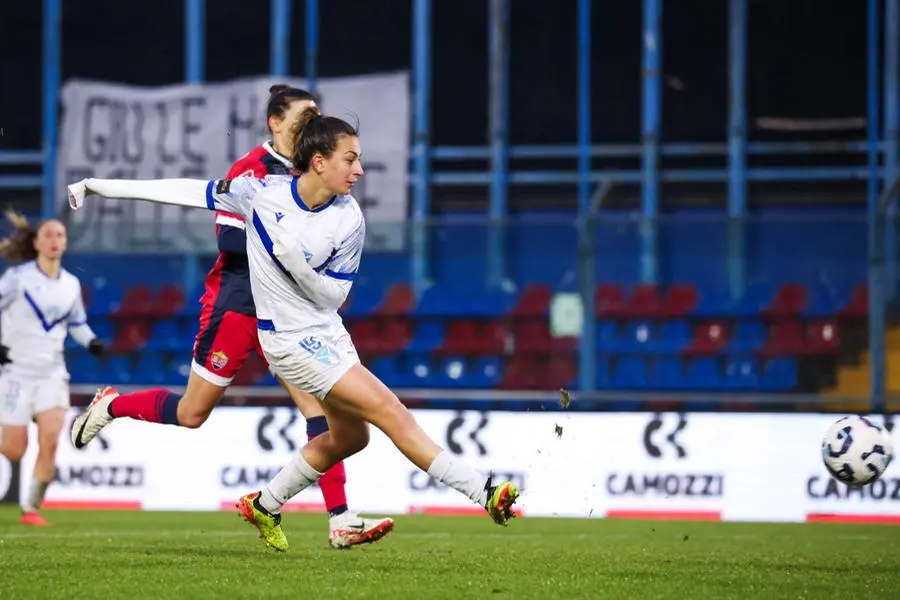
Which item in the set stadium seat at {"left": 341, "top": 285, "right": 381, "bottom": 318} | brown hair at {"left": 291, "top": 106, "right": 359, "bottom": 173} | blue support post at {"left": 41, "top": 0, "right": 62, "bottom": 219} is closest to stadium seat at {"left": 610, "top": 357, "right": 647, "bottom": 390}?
stadium seat at {"left": 341, "top": 285, "right": 381, "bottom": 318}

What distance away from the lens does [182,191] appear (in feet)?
25.5

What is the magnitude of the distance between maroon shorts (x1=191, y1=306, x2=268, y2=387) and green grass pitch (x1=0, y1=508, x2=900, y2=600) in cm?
93

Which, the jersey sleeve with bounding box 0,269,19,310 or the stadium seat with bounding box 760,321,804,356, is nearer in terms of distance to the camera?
the jersey sleeve with bounding box 0,269,19,310

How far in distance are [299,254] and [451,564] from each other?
176 centimetres

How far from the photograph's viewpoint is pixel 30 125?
23625 millimetres

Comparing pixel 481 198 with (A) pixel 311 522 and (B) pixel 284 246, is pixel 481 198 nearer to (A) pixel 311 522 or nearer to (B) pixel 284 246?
(A) pixel 311 522

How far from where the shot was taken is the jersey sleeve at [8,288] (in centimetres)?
1254

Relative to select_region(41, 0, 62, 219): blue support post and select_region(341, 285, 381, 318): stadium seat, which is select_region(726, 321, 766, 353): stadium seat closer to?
select_region(341, 285, 381, 318): stadium seat

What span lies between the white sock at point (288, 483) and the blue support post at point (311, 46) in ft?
46.8

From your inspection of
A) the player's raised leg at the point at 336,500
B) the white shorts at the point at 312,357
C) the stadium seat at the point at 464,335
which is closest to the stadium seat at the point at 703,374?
the stadium seat at the point at 464,335

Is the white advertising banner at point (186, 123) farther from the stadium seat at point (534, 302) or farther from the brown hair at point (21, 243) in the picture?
the brown hair at point (21, 243)

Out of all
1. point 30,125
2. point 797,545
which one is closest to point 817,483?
point 797,545

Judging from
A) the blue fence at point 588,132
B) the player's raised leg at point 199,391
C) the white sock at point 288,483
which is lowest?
the white sock at point 288,483

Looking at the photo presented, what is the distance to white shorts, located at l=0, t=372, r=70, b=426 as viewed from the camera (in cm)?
1249
